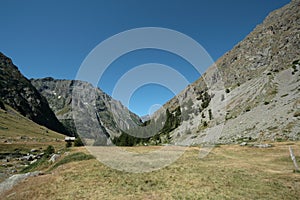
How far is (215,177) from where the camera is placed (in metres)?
22.8

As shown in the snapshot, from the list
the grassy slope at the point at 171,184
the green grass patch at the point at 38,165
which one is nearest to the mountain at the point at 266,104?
the grassy slope at the point at 171,184

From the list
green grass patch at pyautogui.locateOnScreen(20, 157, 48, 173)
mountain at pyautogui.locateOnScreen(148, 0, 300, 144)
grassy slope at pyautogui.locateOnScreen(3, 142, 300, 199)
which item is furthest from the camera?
mountain at pyautogui.locateOnScreen(148, 0, 300, 144)

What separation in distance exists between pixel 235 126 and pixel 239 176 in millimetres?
54844

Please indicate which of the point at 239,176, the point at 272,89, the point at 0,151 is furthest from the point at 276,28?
the point at 0,151

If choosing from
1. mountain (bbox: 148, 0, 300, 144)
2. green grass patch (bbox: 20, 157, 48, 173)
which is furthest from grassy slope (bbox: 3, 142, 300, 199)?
mountain (bbox: 148, 0, 300, 144)

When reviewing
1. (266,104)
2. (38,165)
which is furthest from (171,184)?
(266,104)

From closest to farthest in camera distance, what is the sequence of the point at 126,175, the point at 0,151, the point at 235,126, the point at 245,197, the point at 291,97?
the point at 245,197 → the point at 126,175 → the point at 291,97 → the point at 235,126 → the point at 0,151

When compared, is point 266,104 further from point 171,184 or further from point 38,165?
point 38,165

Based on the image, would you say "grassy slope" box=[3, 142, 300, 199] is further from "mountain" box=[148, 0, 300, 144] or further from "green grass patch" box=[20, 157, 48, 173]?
"mountain" box=[148, 0, 300, 144]

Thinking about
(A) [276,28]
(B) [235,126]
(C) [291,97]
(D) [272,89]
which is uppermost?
(A) [276,28]

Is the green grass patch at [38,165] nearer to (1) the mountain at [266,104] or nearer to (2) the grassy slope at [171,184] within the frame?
(2) the grassy slope at [171,184]

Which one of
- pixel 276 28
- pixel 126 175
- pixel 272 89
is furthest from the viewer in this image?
pixel 276 28

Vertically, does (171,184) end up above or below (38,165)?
above

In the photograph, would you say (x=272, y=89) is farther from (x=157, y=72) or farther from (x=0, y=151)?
(x=0, y=151)
